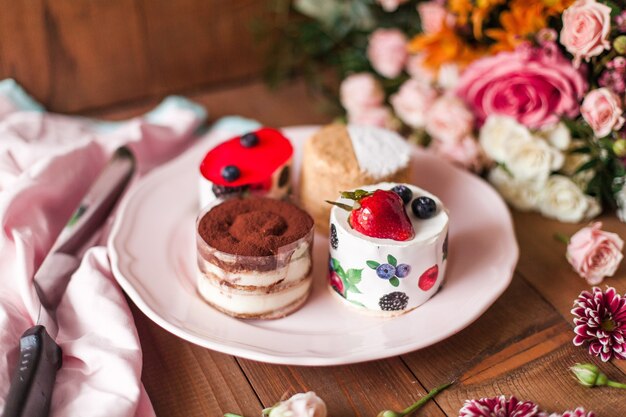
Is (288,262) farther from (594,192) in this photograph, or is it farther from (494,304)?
(594,192)

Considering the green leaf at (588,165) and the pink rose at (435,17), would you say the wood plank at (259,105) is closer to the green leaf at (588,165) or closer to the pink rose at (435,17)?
the pink rose at (435,17)

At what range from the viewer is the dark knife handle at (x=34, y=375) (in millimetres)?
957

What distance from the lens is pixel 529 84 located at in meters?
1.40

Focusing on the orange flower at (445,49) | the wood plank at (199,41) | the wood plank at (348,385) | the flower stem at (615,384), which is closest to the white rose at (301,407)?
the wood plank at (348,385)

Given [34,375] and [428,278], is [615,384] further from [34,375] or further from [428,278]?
[34,375]

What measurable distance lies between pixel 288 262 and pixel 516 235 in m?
0.50

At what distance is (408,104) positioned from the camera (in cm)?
159

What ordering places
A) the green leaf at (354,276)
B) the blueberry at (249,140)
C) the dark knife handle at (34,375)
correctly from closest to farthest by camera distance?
the dark knife handle at (34,375) → the green leaf at (354,276) → the blueberry at (249,140)

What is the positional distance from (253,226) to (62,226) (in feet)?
1.43

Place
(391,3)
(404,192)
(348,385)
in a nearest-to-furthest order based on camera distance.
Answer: (348,385) < (404,192) < (391,3)

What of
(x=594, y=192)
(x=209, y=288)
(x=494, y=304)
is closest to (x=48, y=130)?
(x=209, y=288)

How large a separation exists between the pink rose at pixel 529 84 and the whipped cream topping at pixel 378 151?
22 cm

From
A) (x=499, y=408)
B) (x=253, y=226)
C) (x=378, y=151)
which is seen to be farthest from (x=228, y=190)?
(x=499, y=408)

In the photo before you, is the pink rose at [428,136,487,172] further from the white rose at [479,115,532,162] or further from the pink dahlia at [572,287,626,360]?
the pink dahlia at [572,287,626,360]
